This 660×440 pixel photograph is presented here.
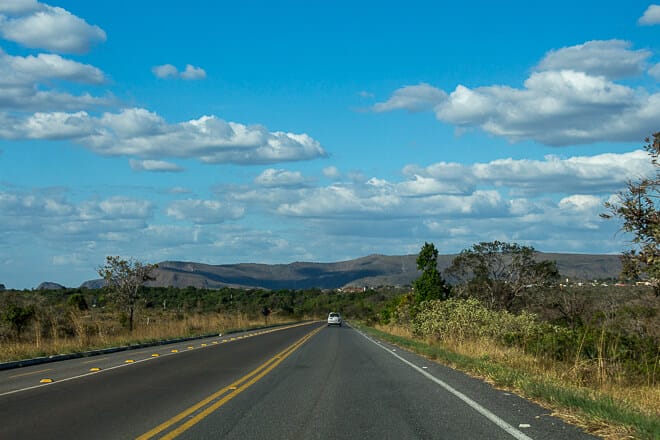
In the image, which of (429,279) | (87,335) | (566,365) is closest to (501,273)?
(429,279)

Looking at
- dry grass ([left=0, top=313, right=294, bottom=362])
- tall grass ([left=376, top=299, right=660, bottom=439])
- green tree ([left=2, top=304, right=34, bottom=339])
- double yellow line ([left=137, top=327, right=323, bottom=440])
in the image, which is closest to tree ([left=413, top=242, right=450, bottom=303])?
dry grass ([left=0, top=313, right=294, bottom=362])

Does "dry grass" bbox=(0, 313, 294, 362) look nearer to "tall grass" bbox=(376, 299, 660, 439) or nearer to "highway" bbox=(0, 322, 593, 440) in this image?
"highway" bbox=(0, 322, 593, 440)

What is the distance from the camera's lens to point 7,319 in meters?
34.5

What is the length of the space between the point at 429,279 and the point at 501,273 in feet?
17.3

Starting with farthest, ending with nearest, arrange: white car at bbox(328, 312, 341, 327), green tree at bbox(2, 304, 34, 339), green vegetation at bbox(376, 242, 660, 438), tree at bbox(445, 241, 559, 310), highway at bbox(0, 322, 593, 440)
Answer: white car at bbox(328, 312, 341, 327) → tree at bbox(445, 241, 559, 310) → green tree at bbox(2, 304, 34, 339) → green vegetation at bbox(376, 242, 660, 438) → highway at bbox(0, 322, 593, 440)

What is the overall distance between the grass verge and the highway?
314 millimetres

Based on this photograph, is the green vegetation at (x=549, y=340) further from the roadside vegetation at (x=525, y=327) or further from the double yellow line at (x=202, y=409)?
the double yellow line at (x=202, y=409)

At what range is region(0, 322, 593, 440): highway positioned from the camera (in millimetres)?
9562

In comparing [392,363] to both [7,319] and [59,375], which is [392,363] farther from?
[7,319]

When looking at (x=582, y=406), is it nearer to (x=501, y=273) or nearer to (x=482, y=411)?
(x=482, y=411)

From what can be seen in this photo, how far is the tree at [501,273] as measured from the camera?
169 ft

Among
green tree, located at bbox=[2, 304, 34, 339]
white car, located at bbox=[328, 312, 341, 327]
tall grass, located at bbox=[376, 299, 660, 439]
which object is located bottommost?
white car, located at bbox=[328, 312, 341, 327]

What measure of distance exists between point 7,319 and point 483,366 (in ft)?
82.9

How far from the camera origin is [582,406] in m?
10.8
